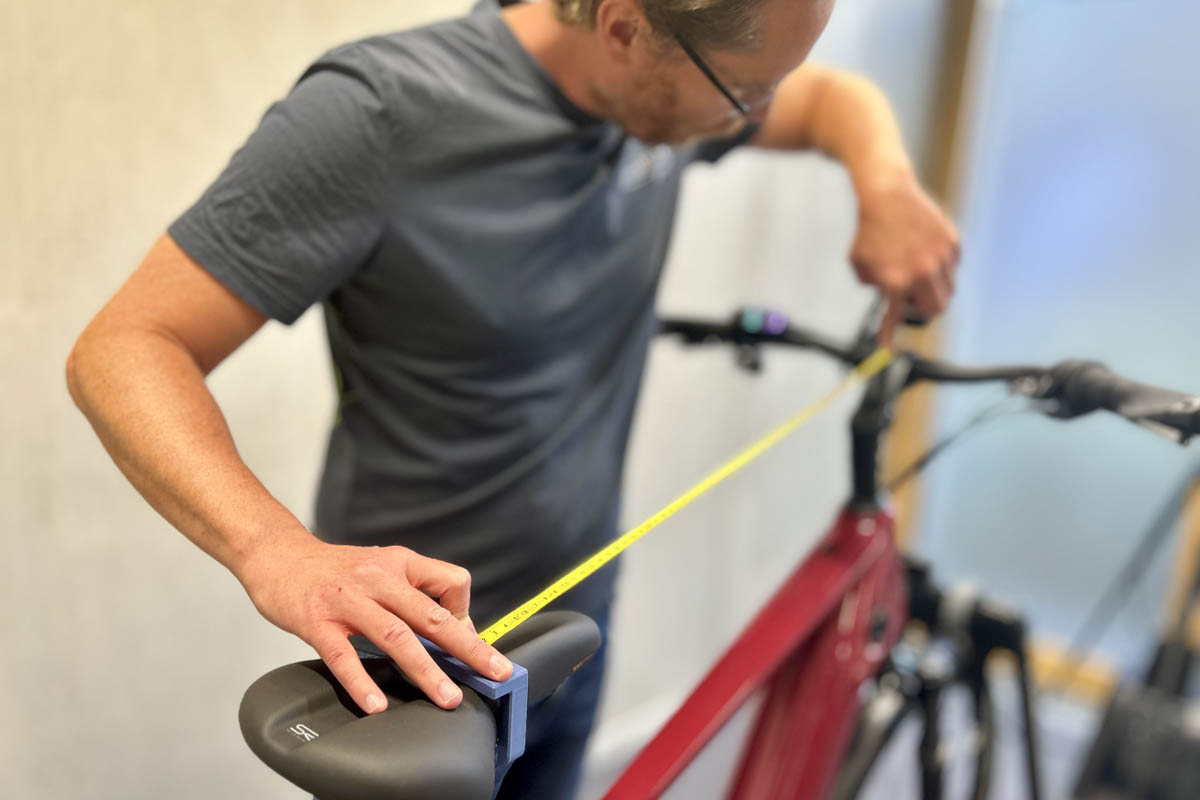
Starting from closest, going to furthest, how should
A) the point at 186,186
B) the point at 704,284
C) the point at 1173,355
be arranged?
the point at 186,186 < the point at 1173,355 < the point at 704,284

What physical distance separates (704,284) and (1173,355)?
2.36ft

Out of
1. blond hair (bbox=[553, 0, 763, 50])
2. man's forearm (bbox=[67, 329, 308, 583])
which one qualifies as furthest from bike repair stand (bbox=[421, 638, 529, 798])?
blond hair (bbox=[553, 0, 763, 50])

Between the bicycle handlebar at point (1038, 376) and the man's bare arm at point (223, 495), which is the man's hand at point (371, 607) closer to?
the man's bare arm at point (223, 495)

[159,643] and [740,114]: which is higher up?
[740,114]

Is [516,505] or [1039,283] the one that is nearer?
[516,505]

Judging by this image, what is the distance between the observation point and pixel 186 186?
2.69 feet

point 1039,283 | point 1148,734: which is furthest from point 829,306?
point 1148,734

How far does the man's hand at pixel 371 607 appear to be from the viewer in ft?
1.29

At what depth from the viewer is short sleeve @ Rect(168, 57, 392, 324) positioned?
1.85 feet

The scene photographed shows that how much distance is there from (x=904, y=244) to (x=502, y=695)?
55 centimetres

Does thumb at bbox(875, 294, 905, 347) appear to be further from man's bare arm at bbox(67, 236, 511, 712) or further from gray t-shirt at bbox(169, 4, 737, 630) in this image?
man's bare arm at bbox(67, 236, 511, 712)

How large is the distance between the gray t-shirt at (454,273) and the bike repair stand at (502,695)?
0.35 ft

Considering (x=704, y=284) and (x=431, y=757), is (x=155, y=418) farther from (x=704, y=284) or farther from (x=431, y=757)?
(x=704, y=284)

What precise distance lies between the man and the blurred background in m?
0.09
